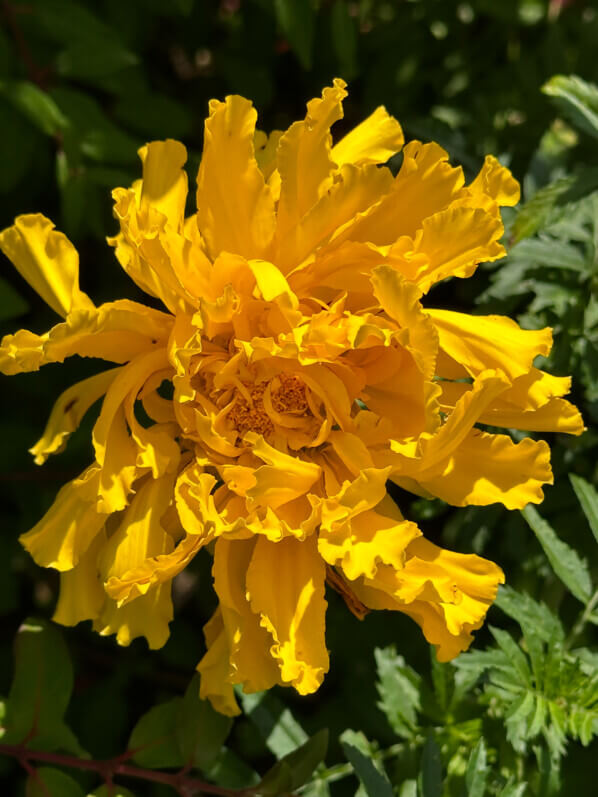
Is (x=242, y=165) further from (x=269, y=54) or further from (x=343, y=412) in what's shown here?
(x=269, y=54)

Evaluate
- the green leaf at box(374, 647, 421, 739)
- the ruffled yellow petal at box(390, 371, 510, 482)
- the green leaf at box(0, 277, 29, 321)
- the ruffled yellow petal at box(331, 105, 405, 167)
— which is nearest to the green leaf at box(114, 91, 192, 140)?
the green leaf at box(0, 277, 29, 321)

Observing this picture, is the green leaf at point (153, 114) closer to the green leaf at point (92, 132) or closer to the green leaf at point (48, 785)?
the green leaf at point (92, 132)

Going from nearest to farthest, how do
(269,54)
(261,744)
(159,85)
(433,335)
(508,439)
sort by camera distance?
(433,335), (508,439), (261,744), (269,54), (159,85)

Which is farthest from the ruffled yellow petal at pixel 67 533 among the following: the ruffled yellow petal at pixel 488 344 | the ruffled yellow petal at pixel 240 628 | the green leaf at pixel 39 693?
the ruffled yellow petal at pixel 488 344

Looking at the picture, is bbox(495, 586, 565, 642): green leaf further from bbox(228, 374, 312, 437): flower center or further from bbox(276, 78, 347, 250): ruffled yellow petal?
bbox(276, 78, 347, 250): ruffled yellow petal

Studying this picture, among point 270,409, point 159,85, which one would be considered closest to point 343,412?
point 270,409

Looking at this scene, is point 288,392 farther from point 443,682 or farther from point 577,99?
point 577,99

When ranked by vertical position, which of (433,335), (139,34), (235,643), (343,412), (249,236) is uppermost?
(139,34)
